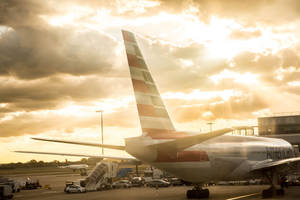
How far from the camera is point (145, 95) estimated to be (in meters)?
25.9

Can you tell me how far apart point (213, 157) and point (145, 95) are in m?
9.10

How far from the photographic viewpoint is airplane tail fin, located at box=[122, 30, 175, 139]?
83.8ft

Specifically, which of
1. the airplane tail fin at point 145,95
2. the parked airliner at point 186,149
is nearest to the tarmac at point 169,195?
the parked airliner at point 186,149

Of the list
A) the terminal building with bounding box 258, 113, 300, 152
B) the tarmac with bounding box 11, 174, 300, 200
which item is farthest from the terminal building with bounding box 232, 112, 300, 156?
the tarmac with bounding box 11, 174, 300, 200

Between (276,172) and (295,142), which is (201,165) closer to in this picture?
(276,172)

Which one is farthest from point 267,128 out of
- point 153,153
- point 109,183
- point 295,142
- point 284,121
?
point 153,153

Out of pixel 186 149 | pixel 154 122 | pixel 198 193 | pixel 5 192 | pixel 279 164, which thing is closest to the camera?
pixel 154 122

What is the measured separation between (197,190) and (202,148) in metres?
4.90

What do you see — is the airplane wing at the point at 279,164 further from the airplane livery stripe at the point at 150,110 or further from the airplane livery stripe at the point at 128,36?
the airplane livery stripe at the point at 128,36

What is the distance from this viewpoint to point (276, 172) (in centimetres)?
3466

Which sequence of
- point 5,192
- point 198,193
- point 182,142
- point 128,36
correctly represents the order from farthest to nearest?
point 5,192, point 198,193, point 128,36, point 182,142

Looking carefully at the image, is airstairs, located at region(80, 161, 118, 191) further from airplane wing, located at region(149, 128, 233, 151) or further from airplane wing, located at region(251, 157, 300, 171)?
airplane wing, located at region(149, 128, 233, 151)

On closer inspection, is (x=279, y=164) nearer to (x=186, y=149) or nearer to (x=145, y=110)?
(x=186, y=149)

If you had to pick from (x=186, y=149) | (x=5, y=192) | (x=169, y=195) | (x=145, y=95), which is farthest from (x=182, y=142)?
(x=5, y=192)
